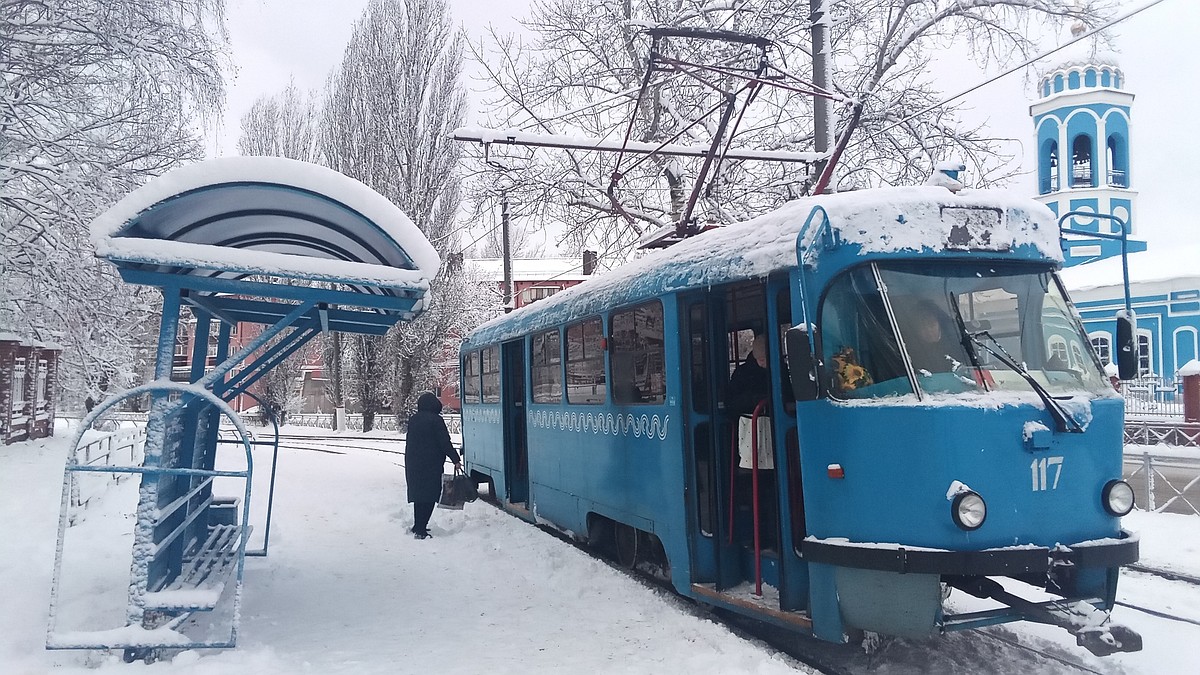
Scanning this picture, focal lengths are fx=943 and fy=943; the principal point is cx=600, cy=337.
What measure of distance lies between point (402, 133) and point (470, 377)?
21.3 meters

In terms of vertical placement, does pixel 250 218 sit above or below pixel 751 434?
above

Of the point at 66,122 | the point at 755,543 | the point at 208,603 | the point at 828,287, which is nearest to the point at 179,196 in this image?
the point at 208,603

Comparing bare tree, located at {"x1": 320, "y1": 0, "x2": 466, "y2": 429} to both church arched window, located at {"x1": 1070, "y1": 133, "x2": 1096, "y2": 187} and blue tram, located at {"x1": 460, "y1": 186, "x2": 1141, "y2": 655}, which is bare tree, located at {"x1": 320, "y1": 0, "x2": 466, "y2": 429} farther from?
blue tram, located at {"x1": 460, "y1": 186, "x2": 1141, "y2": 655}

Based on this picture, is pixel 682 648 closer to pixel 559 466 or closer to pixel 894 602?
pixel 894 602

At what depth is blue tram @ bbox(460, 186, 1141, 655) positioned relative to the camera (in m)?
5.01

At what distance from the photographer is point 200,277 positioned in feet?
19.5

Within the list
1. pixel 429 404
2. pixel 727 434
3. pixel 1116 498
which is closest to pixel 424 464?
pixel 429 404

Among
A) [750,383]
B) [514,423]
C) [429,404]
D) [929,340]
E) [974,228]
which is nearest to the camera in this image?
[929,340]

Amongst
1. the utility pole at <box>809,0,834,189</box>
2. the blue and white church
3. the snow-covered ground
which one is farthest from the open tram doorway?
the blue and white church

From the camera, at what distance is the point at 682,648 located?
19.7 feet

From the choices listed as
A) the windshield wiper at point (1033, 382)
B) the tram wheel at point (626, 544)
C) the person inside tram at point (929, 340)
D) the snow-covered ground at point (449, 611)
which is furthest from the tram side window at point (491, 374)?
the windshield wiper at point (1033, 382)

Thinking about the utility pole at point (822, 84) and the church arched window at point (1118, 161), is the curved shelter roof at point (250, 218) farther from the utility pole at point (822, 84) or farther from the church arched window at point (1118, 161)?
the church arched window at point (1118, 161)

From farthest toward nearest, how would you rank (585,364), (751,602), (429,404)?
(429,404)
(585,364)
(751,602)

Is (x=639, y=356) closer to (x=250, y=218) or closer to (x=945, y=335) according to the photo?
(x=945, y=335)
